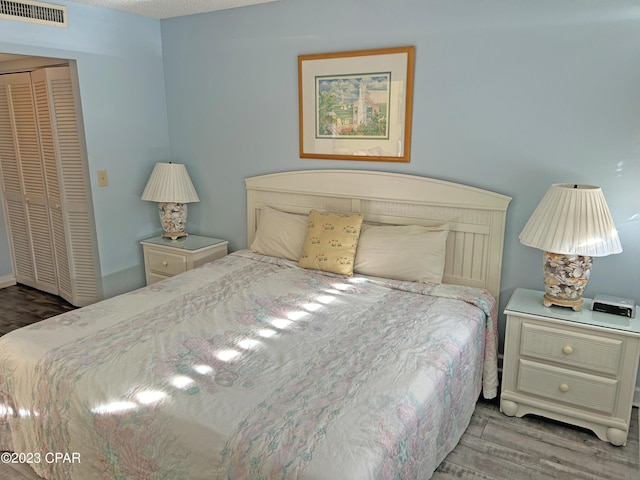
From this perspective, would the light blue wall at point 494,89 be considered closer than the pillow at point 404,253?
Yes

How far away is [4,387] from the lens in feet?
6.99

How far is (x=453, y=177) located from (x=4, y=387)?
8.32 feet

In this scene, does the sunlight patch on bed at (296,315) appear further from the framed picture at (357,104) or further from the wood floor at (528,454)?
the framed picture at (357,104)

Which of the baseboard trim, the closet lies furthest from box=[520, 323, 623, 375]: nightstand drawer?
the baseboard trim

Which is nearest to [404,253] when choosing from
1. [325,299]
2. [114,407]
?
[325,299]

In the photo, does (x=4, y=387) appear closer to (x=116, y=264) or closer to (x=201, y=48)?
(x=116, y=264)

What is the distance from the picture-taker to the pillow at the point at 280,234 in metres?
3.22

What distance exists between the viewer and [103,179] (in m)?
3.57

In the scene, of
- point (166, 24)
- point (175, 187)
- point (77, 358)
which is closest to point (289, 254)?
point (175, 187)

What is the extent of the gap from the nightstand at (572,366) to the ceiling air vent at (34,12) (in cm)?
325

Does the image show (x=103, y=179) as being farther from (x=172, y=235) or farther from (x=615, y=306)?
(x=615, y=306)

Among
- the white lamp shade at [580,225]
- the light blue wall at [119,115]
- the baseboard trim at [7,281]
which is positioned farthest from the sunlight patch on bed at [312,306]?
the baseboard trim at [7,281]

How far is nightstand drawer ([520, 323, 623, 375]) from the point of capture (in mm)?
2258

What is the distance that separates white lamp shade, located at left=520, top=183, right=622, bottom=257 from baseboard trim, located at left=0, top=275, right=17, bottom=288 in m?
4.58
